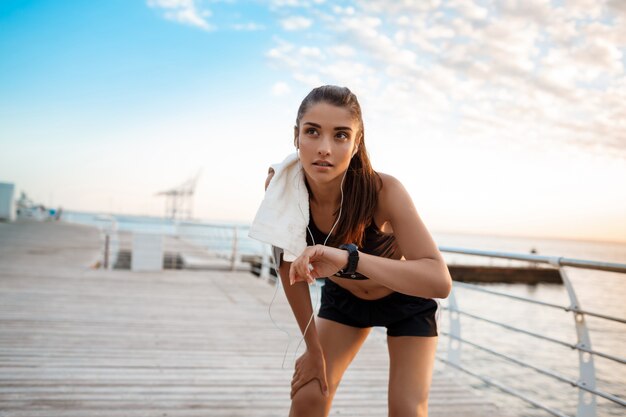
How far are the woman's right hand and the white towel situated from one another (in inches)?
14.6

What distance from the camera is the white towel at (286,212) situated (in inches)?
58.9

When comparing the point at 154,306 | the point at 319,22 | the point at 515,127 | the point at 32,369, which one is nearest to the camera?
the point at 32,369

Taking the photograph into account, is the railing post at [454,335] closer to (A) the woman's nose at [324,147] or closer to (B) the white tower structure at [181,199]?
(A) the woman's nose at [324,147]

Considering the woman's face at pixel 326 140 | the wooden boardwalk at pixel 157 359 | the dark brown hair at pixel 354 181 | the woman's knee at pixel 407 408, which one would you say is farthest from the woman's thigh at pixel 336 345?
the wooden boardwalk at pixel 157 359

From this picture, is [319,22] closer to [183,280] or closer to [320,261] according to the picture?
[183,280]

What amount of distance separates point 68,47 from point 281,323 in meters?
21.0

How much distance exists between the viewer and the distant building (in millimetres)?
26484

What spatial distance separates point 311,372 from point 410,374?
34 centimetres

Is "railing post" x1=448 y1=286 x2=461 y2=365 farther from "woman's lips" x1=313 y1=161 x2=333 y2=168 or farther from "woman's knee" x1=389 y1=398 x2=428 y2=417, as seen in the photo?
"woman's lips" x1=313 y1=161 x2=333 y2=168

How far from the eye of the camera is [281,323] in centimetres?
585

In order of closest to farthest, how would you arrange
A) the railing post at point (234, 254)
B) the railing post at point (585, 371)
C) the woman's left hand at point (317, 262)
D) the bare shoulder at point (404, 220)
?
the woman's left hand at point (317, 262) < the bare shoulder at point (404, 220) < the railing post at point (585, 371) < the railing post at point (234, 254)

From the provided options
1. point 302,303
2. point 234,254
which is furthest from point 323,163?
point 234,254

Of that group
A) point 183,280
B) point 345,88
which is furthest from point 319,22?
point 345,88

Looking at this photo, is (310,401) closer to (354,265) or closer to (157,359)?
(354,265)
